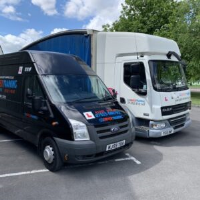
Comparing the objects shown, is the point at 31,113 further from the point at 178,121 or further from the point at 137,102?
the point at 178,121

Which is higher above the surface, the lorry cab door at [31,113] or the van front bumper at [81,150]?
the lorry cab door at [31,113]

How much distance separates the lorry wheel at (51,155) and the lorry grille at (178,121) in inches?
139

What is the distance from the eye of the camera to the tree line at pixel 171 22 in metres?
18.5

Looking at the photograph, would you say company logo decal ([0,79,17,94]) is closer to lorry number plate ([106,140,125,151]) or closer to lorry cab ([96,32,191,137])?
lorry cab ([96,32,191,137])

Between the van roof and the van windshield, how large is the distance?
0.16m

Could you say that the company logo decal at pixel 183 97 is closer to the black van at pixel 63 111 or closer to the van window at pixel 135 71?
the van window at pixel 135 71

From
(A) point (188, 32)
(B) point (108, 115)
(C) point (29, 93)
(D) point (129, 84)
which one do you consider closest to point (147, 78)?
(D) point (129, 84)

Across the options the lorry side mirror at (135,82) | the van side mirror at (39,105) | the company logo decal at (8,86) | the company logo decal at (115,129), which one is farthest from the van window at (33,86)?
the lorry side mirror at (135,82)

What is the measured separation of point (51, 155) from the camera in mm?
4105

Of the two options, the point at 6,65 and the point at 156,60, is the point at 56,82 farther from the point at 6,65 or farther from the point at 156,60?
the point at 156,60

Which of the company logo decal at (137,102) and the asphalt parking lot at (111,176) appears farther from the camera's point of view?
the company logo decal at (137,102)

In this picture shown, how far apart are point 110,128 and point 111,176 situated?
0.94m

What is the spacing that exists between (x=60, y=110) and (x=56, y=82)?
781mm

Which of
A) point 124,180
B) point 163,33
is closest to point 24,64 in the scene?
point 124,180
